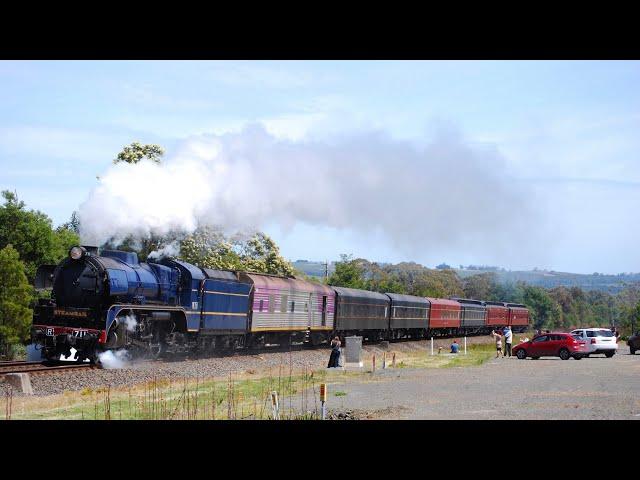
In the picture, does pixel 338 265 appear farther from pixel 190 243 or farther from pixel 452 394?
pixel 452 394

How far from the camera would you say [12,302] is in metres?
49.1

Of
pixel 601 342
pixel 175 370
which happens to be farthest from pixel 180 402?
pixel 601 342

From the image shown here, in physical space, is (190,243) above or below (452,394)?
above

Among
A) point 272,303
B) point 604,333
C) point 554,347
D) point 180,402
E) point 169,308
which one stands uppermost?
point 272,303

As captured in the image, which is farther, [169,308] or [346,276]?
[346,276]

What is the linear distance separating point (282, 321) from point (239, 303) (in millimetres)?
5351

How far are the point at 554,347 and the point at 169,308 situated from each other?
772 inches

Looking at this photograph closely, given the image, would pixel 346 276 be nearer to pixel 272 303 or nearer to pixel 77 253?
pixel 272 303

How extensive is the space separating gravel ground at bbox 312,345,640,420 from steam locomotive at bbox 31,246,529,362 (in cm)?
708

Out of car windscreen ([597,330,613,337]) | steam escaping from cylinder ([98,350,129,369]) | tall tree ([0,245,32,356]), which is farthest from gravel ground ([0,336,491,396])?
tall tree ([0,245,32,356])

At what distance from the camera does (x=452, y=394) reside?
69.1 feet

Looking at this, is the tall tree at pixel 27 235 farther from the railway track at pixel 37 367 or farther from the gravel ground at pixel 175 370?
the railway track at pixel 37 367

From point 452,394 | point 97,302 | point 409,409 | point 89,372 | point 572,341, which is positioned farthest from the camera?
point 572,341
